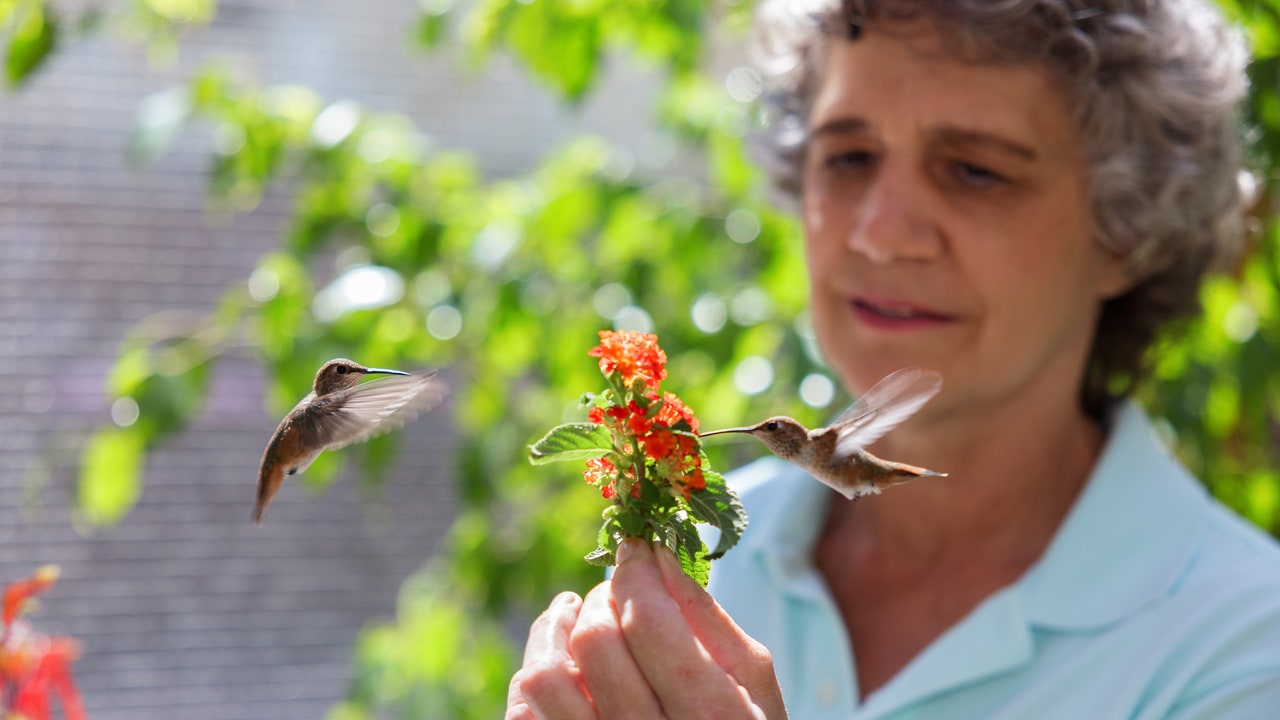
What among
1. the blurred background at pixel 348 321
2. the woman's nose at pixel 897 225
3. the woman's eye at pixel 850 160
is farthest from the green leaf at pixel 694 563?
the blurred background at pixel 348 321

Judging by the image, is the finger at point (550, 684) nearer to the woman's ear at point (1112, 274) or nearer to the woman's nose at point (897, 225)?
the woman's nose at point (897, 225)

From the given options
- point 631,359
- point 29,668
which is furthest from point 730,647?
point 29,668

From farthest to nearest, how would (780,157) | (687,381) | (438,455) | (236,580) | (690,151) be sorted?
(438,455), (236,580), (690,151), (687,381), (780,157)

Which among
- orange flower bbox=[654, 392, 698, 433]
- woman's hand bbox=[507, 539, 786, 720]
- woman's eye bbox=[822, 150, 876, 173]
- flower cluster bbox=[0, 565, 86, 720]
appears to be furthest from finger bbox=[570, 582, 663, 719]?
woman's eye bbox=[822, 150, 876, 173]

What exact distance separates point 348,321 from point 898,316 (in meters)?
0.69

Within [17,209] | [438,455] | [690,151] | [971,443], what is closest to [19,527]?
[17,209]

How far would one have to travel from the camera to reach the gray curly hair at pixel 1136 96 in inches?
36.0

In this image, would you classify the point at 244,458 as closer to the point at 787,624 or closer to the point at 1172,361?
the point at 787,624

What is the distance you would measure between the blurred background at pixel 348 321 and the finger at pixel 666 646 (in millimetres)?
746

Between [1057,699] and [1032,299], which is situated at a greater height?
[1032,299]

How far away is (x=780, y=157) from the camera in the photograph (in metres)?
1.23

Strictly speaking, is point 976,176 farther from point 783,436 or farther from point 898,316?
point 783,436

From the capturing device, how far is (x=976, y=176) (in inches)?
36.2

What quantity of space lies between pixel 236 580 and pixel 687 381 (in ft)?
2.81
